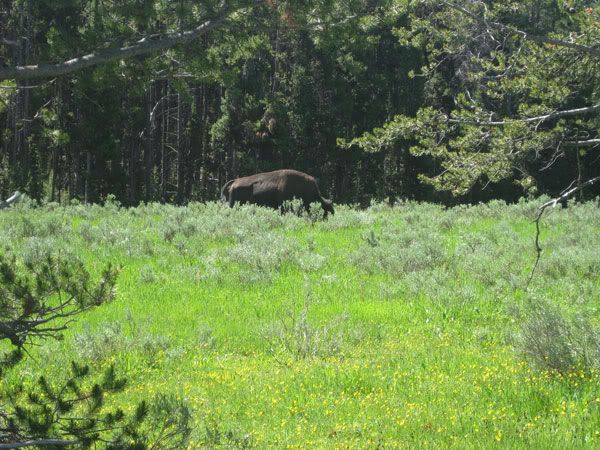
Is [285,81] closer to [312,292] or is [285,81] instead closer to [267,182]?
[267,182]

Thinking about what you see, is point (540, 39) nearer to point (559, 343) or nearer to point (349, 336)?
point (559, 343)

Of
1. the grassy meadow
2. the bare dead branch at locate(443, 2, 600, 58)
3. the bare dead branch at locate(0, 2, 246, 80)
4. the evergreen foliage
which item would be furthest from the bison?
the evergreen foliage

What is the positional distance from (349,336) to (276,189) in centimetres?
1526

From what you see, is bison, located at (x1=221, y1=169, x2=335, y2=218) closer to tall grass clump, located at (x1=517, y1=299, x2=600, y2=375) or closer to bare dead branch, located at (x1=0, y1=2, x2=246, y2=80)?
tall grass clump, located at (x1=517, y1=299, x2=600, y2=375)

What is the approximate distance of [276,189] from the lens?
23.6 m

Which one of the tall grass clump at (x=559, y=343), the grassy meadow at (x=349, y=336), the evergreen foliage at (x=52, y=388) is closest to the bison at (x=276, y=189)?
the grassy meadow at (x=349, y=336)

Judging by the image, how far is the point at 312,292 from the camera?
414 inches

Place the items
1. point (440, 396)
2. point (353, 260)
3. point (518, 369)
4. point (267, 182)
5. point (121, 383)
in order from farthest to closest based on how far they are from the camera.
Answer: point (267, 182), point (353, 260), point (518, 369), point (440, 396), point (121, 383)

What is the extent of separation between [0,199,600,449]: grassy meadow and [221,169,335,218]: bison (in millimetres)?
7543

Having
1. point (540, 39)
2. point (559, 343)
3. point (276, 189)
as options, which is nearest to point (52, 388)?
point (559, 343)

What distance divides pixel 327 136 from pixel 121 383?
128ft

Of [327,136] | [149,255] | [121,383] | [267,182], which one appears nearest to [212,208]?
[267,182]

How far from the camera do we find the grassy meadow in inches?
236

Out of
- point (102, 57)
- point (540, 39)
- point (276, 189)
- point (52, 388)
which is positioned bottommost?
point (276, 189)
